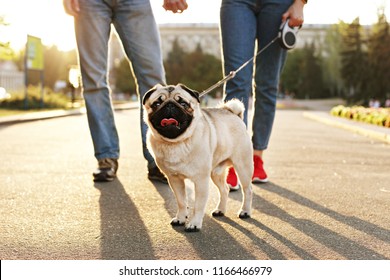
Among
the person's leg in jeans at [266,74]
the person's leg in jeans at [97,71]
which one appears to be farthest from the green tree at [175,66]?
the person's leg in jeans at [266,74]

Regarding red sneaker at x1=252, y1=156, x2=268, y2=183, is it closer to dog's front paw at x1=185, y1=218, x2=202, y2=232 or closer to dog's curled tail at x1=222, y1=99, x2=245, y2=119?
dog's curled tail at x1=222, y1=99, x2=245, y2=119

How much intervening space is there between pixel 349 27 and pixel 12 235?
2034 inches

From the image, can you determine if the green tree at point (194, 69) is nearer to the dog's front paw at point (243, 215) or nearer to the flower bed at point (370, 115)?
the flower bed at point (370, 115)

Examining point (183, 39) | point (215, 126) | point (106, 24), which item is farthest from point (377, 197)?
point (183, 39)

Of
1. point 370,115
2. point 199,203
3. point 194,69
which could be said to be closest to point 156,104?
point 199,203

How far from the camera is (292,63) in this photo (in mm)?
87812

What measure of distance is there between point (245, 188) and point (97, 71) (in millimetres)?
1955

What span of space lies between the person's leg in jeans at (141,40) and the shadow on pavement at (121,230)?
2.89 ft

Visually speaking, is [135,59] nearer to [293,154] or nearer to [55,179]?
[55,179]

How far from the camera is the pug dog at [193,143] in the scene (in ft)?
10.9

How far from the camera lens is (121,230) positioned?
3543 mm

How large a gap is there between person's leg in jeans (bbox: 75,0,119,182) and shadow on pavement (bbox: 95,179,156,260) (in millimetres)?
649

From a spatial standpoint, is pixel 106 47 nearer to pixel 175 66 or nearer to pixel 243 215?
pixel 243 215

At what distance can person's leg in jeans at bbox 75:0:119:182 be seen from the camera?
5199 millimetres
